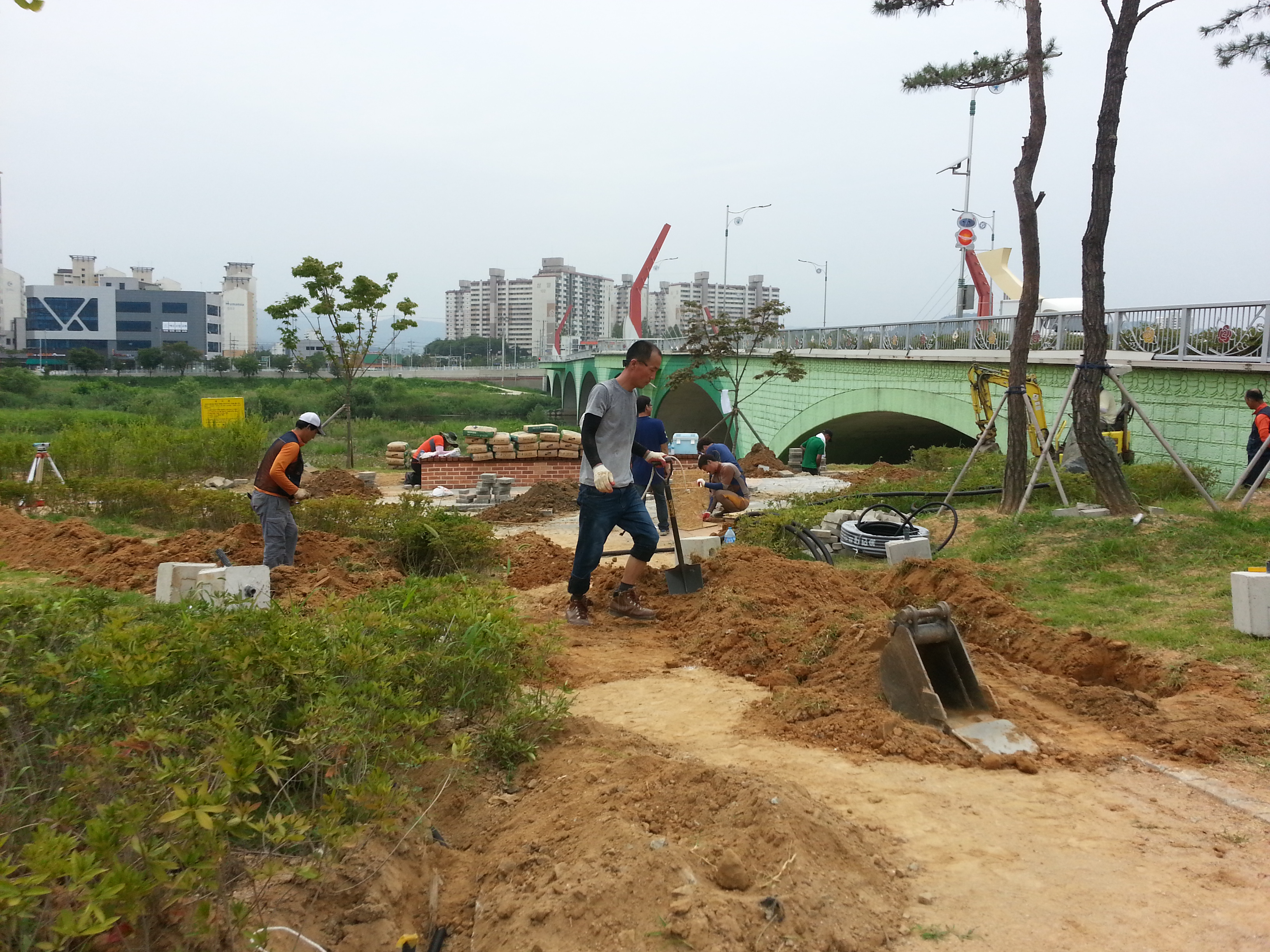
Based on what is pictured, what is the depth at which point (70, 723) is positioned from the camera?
2.97 meters

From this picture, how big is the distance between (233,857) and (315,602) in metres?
4.01

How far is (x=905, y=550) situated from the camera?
8.69 metres

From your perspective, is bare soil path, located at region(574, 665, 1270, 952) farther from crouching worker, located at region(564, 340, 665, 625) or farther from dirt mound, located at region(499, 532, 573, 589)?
dirt mound, located at region(499, 532, 573, 589)


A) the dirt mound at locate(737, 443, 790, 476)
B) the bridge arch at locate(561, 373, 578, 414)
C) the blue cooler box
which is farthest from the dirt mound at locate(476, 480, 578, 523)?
the bridge arch at locate(561, 373, 578, 414)

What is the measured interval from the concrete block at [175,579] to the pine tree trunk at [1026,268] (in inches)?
341

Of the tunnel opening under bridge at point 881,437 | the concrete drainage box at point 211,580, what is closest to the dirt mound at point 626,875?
the concrete drainage box at point 211,580

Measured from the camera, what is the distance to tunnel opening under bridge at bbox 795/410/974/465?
1059 inches

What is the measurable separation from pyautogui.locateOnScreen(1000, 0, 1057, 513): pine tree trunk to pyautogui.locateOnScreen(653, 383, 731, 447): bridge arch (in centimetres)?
2852

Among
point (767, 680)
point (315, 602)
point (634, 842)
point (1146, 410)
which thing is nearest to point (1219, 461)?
point (1146, 410)

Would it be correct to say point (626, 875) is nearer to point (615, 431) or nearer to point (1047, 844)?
point (1047, 844)

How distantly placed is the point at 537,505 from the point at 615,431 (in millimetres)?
8180

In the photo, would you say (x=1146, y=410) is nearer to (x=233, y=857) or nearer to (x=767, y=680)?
(x=767, y=680)

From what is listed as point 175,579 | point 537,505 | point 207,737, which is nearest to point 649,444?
point 175,579

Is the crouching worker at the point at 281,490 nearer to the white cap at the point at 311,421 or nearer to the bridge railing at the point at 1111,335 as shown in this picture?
the white cap at the point at 311,421
